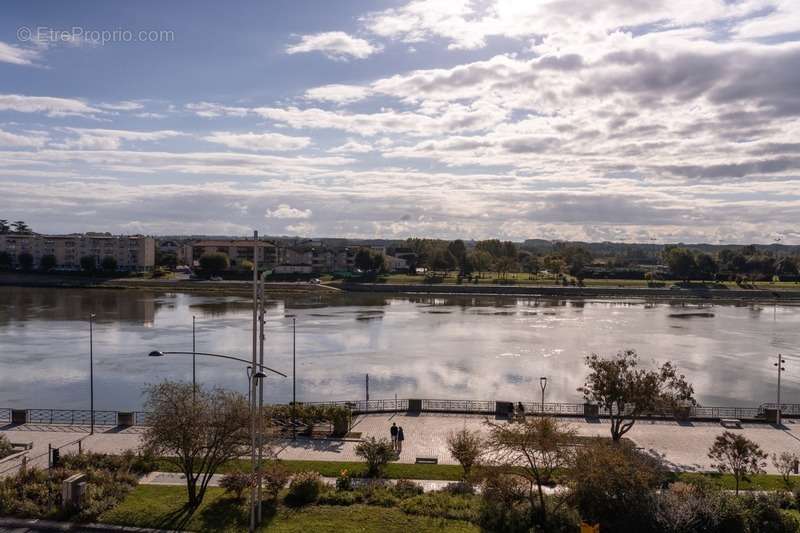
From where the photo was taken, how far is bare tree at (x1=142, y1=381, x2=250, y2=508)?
630 inches

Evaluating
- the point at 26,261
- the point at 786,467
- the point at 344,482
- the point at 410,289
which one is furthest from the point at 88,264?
the point at 786,467

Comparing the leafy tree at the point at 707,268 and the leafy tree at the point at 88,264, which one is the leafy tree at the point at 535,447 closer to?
the leafy tree at the point at 88,264

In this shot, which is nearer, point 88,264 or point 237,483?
point 237,483

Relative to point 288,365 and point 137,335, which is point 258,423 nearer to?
point 288,365

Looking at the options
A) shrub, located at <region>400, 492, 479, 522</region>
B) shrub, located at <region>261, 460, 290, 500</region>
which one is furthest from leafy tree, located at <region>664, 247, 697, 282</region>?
shrub, located at <region>261, 460, 290, 500</region>

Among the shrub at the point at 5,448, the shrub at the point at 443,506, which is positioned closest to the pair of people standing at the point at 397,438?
the shrub at the point at 443,506

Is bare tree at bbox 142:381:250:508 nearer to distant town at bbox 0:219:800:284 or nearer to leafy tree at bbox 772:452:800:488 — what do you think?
leafy tree at bbox 772:452:800:488

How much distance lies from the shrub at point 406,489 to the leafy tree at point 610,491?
386 cm

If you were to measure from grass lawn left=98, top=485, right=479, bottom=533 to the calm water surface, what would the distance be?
16.3m

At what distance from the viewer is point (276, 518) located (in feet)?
49.4

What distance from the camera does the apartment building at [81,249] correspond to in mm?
121812

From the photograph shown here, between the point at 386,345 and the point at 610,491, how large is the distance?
36.4m

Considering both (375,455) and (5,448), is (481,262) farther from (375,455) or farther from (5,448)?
(5,448)

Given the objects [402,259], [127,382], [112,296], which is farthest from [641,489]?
[402,259]
